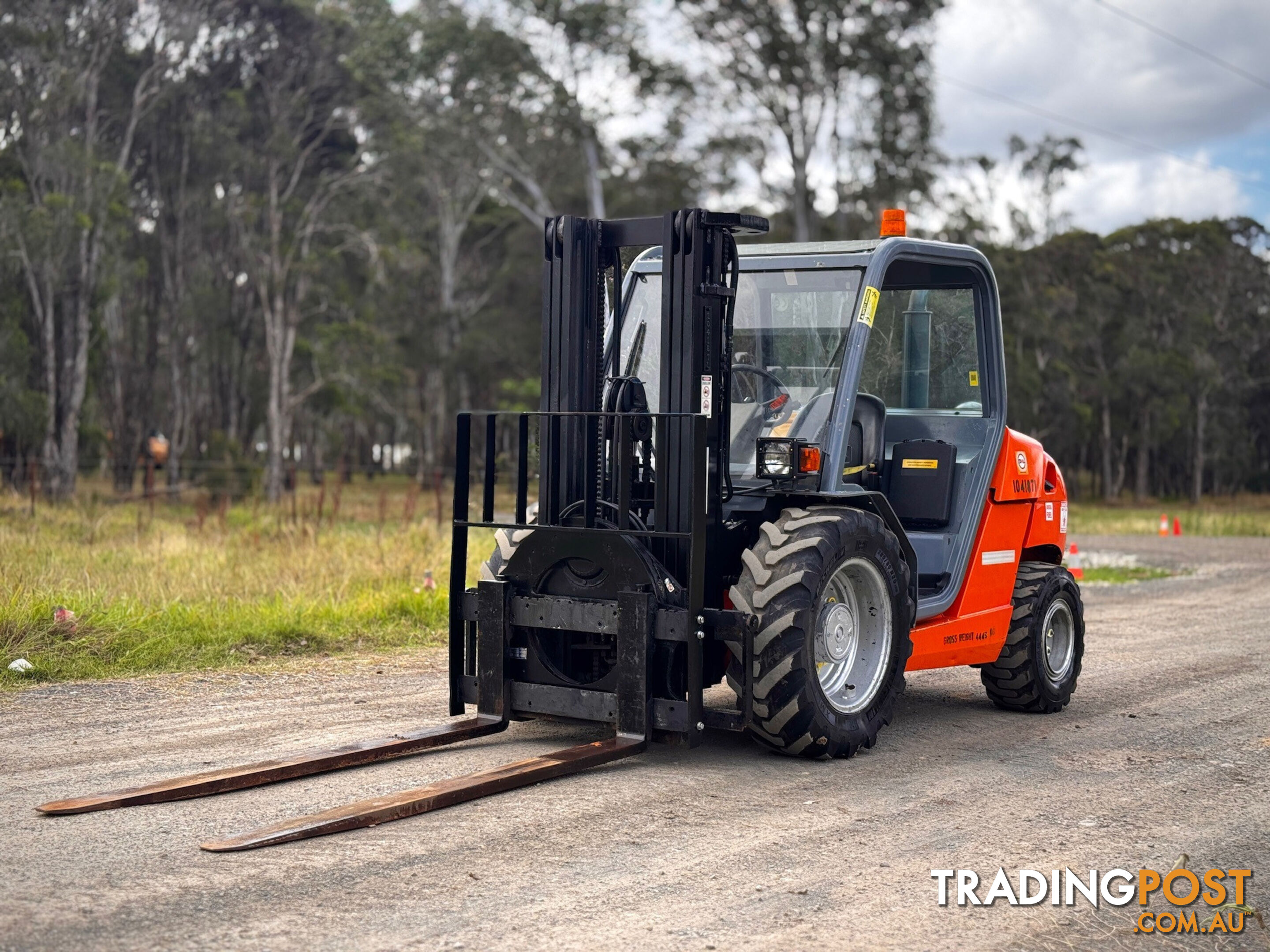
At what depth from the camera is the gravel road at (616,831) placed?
4.71 meters

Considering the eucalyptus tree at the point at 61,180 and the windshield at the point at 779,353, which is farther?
the eucalyptus tree at the point at 61,180

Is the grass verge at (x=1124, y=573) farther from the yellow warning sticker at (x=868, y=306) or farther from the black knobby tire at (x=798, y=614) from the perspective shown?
the black knobby tire at (x=798, y=614)

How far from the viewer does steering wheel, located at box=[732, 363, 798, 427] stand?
25.2 feet

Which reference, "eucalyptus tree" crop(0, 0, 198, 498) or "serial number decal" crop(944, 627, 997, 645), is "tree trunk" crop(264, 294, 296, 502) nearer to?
"eucalyptus tree" crop(0, 0, 198, 498)

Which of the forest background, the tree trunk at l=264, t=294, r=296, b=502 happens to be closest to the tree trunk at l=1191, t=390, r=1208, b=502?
the forest background

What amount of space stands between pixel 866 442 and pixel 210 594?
6.56 m

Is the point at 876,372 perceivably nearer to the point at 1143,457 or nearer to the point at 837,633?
the point at 837,633

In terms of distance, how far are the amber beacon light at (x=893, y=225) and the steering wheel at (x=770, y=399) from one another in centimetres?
106

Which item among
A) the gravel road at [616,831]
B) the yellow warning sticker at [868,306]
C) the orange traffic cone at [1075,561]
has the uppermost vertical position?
the yellow warning sticker at [868,306]

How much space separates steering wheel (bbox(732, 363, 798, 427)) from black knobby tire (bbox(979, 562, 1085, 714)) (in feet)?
7.33

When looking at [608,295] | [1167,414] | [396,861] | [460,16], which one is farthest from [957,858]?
[1167,414]

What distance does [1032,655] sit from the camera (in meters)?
8.74

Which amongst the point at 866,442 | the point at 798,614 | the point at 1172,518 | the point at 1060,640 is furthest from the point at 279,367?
the point at 798,614

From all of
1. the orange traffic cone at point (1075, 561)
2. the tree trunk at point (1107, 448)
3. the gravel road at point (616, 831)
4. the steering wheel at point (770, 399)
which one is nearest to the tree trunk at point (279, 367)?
the orange traffic cone at point (1075, 561)
